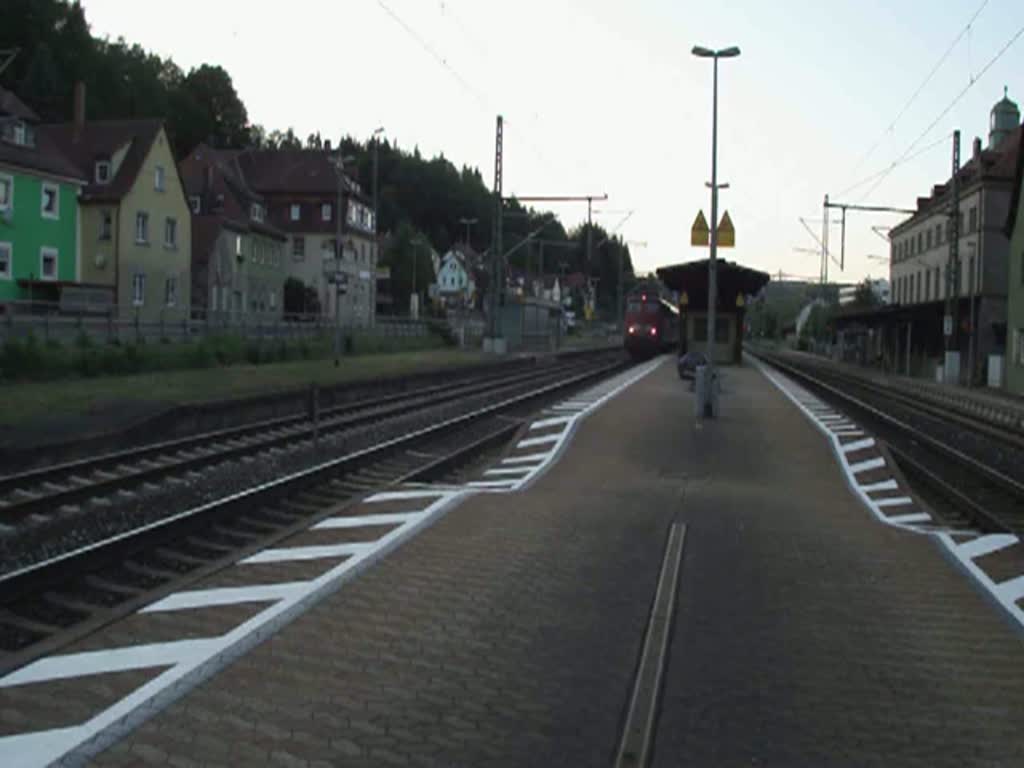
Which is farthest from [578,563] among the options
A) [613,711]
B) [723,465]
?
[723,465]

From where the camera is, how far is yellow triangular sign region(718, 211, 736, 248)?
28.1m

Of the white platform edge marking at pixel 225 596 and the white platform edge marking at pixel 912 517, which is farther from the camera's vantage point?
the white platform edge marking at pixel 912 517

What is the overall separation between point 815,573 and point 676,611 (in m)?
2.06

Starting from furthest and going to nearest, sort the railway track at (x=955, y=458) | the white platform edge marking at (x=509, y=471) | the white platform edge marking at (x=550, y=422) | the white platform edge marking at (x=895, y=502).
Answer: the white platform edge marking at (x=550, y=422) → the white platform edge marking at (x=509, y=471) → the railway track at (x=955, y=458) → the white platform edge marking at (x=895, y=502)

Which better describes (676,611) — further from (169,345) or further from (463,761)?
(169,345)

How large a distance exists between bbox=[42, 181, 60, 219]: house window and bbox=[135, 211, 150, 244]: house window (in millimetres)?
5207

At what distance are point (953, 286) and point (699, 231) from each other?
25.1 meters

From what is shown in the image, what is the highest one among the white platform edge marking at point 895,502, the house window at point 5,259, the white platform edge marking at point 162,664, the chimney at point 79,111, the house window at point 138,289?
the chimney at point 79,111

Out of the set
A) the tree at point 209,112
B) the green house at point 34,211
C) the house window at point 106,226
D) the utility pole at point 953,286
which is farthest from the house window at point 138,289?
the tree at point 209,112

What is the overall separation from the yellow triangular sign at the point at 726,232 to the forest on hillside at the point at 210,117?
73.4ft

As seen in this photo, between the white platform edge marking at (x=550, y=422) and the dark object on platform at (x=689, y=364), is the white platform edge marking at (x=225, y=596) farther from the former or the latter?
the dark object on platform at (x=689, y=364)

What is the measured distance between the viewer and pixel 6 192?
4762cm

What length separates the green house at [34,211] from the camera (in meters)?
47.3

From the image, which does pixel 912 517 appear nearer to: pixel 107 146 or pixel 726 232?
pixel 726 232
